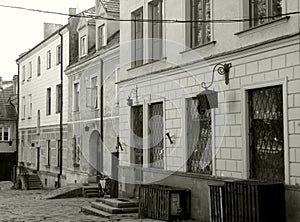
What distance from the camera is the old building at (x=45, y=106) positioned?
3096 cm

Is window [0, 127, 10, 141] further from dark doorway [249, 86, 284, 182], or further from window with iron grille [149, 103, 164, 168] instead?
dark doorway [249, 86, 284, 182]

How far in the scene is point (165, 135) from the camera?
50.9 feet

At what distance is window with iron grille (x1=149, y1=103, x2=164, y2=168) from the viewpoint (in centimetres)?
1602

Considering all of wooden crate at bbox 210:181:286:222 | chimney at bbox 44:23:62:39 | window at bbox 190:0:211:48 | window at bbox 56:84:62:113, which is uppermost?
chimney at bbox 44:23:62:39

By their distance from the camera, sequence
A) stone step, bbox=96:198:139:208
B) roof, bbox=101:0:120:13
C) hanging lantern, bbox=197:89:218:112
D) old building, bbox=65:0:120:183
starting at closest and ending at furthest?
hanging lantern, bbox=197:89:218:112 < stone step, bbox=96:198:139:208 < old building, bbox=65:0:120:183 < roof, bbox=101:0:120:13

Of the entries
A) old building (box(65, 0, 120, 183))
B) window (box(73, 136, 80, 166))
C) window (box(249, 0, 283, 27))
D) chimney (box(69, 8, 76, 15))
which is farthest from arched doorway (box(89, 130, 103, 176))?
window (box(249, 0, 283, 27))

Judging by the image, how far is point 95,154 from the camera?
26.5 m

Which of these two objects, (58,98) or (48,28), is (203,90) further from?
(48,28)

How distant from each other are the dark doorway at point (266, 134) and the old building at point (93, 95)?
1151 centimetres

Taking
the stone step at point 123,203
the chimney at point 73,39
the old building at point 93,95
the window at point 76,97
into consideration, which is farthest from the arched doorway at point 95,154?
the stone step at point 123,203

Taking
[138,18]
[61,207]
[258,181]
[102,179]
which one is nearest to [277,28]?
[258,181]

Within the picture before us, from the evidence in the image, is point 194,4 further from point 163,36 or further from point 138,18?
point 138,18

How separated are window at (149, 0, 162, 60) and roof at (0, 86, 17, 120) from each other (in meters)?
32.8

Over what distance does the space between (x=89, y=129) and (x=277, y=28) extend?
1663cm
